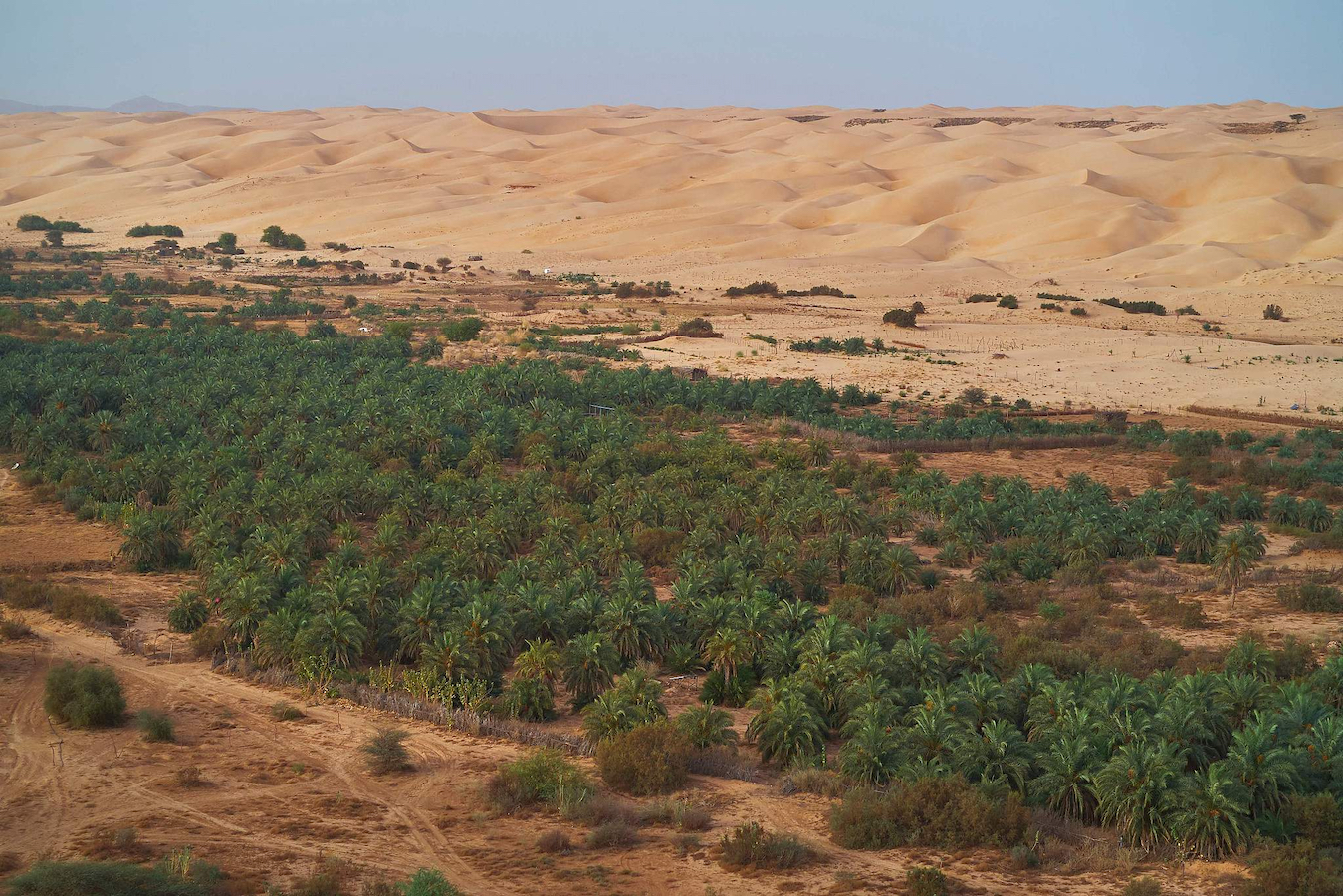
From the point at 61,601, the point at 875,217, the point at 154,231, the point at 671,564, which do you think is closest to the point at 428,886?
the point at 61,601

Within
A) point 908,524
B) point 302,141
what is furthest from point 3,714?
point 302,141

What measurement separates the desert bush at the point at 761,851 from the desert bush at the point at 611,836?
45.2 inches

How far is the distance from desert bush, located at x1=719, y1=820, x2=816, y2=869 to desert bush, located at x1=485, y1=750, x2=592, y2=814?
2197 millimetres

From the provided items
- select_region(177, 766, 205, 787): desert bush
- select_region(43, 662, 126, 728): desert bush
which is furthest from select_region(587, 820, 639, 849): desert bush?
select_region(43, 662, 126, 728): desert bush

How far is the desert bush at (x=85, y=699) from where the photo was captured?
1770 cm

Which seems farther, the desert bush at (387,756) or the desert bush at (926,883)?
the desert bush at (387,756)

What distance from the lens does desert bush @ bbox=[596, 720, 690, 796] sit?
52.3 feet

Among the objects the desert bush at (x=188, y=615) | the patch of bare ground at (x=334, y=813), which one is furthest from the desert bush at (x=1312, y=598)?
the desert bush at (x=188, y=615)

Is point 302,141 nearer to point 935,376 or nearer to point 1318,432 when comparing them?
point 935,376

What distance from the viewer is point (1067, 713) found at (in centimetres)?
1608

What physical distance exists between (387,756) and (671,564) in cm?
1149

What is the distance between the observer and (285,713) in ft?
60.1

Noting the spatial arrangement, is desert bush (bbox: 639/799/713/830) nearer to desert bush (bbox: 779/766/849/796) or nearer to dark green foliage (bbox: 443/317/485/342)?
desert bush (bbox: 779/766/849/796)

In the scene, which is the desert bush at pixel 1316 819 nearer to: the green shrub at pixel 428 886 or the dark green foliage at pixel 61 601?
the green shrub at pixel 428 886
